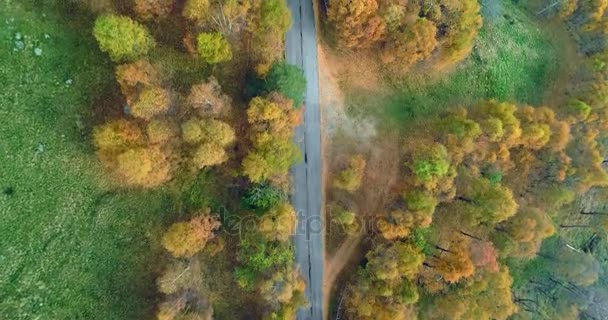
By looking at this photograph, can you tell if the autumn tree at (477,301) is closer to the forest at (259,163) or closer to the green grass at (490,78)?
the forest at (259,163)

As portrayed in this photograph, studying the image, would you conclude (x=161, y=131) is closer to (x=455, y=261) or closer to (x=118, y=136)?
(x=118, y=136)

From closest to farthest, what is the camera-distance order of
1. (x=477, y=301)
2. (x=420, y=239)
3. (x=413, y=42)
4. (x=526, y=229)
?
(x=420, y=239) < (x=413, y=42) < (x=477, y=301) < (x=526, y=229)

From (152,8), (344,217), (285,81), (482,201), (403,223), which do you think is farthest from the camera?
(482,201)

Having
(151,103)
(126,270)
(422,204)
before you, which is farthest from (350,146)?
(126,270)

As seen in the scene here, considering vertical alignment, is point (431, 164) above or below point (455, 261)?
above

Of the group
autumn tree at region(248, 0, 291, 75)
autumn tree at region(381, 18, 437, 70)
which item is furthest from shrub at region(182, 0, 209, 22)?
autumn tree at region(381, 18, 437, 70)

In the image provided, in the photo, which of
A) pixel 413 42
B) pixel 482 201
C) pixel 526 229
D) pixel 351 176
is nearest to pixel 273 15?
pixel 413 42

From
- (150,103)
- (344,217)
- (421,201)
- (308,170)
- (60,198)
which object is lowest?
(344,217)
